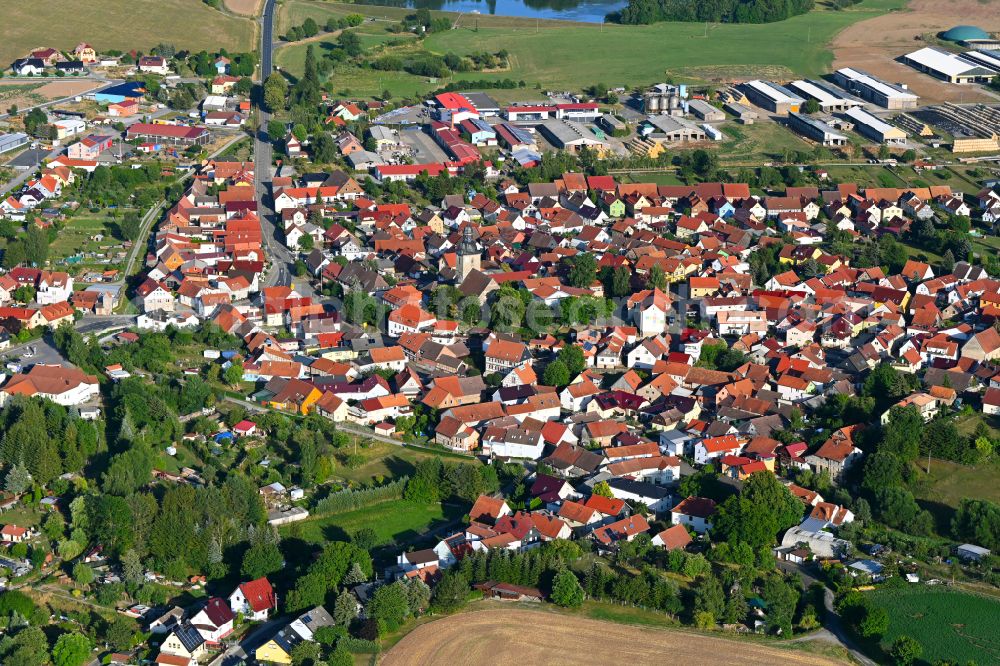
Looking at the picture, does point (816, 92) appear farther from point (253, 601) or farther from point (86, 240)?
point (253, 601)

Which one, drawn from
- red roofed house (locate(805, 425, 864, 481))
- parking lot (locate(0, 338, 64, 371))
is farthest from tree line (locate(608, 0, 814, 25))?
red roofed house (locate(805, 425, 864, 481))

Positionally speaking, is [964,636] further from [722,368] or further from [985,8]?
[985,8]

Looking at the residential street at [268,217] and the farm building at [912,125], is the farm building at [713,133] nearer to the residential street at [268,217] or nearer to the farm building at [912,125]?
the farm building at [912,125]

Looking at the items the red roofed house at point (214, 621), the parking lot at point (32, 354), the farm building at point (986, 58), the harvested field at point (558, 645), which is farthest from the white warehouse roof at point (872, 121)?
the red roofed house at point (214, 621)

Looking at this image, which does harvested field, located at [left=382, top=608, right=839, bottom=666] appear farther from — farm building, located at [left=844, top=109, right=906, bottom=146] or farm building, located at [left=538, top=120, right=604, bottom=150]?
farm building, located at [left=844, top=109, right=906, bottom=146]

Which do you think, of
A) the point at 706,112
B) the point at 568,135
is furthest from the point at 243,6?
the point at 706,112
